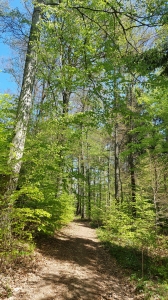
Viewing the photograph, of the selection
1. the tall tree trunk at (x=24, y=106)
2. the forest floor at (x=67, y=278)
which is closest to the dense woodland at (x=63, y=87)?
the tall tree trunk at (x=24, y=106)

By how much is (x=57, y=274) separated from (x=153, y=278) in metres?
2.90

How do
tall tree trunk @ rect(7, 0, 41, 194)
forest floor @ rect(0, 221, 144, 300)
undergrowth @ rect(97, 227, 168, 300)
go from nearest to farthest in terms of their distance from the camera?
1. forest floor @ rect(0, 221, 144, 300)
2. undergrowth @ rect(97, 227, 168, 300)
3. tall tree trunk @ rect(7, 0, 41, 194)

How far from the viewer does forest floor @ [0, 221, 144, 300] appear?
14.5 feet

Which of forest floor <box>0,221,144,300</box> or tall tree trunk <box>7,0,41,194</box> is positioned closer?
forest floor <box>0,221,144,300</box>

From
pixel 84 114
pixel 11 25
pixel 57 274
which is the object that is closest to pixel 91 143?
pixel 84 114

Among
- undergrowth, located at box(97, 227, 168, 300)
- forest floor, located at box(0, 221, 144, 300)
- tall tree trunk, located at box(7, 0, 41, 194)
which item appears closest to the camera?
forest floor, located at box(0, 221, 144, 300)

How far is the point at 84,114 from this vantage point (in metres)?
8.09

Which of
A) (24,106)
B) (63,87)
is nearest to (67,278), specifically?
(24,106)

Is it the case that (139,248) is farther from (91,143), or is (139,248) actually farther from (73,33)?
(91,143)

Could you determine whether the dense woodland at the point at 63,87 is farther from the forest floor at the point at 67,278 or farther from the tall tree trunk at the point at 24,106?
the forest floor at the point at 67,278

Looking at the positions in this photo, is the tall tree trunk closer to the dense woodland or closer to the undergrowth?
the dense woodland

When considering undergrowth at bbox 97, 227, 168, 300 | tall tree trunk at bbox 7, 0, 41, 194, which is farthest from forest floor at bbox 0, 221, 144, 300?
tall tree trunk at bbox 7, 0, 41, 194

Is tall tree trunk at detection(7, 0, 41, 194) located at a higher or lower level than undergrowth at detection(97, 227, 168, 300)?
higher

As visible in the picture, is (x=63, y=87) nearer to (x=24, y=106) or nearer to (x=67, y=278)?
(x=24, y=106)
